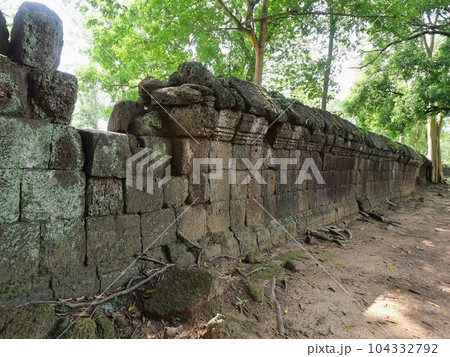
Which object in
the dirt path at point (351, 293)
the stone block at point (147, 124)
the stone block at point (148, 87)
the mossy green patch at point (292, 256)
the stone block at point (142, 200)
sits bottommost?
the dirt path at point (351, 293)

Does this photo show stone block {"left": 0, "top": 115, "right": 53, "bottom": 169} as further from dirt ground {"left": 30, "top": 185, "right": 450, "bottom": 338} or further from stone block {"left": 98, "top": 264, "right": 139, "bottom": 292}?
dirt ground {"left": 30, "top": 185, "right": 450, "bottom": 338}

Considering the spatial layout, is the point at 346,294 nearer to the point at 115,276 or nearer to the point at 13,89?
the point at 115,276

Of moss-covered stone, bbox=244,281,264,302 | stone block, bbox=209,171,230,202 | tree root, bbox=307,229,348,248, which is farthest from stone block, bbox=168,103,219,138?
tree root, bbox=307,229,348,248

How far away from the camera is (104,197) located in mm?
2686

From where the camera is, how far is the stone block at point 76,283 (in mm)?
2326

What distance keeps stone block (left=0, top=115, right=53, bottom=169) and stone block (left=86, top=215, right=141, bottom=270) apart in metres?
0.71

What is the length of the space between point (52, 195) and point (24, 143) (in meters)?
0.48

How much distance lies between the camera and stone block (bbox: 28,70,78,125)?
7.34 feet

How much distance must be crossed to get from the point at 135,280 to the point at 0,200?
4.65 ft

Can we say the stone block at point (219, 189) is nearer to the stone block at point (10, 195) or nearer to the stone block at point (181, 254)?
the stone block at point (181, 254)

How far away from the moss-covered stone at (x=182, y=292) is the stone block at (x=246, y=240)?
1.28m

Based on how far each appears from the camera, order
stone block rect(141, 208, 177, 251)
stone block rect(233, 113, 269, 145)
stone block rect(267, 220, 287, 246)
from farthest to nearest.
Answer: stone block rect(267, 220, 287, 246), stone block rect(233, 113, 269, 145), stone block rect(141, 208, 177, 251)

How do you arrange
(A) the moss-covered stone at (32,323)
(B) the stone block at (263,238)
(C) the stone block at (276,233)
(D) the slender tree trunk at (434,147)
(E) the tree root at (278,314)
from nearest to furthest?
(A) the moss-covered stone at (32,323), (E) the tree root at (278,314), (B) the stone block at (263,238), (C) the stone block at (276,233), (D) the slender tree trunk at (434,147)

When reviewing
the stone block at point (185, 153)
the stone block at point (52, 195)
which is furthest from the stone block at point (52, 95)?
the stone block at point (185, 153)
